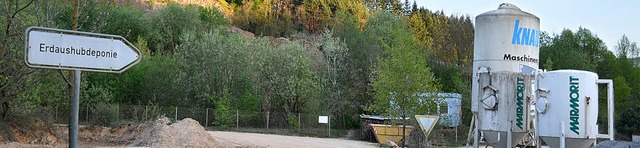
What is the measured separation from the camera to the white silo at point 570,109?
1416cm

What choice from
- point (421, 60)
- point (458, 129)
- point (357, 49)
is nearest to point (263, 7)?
point (357, 49)

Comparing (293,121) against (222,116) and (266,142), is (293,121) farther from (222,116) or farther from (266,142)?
(266,142)

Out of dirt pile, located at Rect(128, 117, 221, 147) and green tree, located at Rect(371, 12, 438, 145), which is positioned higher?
green tree, located at Rect(371, 12, 438, 145)

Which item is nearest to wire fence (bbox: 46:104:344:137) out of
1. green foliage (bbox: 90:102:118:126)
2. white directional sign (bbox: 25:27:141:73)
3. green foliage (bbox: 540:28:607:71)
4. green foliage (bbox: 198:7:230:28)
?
green foliage (bbox: 90:102:118:126)

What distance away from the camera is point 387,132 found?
3503cm

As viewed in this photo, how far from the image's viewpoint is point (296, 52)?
45.8 meters

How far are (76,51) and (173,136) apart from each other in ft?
58.3

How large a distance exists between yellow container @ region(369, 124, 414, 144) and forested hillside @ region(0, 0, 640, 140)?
1577 mm

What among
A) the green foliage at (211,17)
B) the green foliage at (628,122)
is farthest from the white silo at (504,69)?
the green foliage at (211,17)

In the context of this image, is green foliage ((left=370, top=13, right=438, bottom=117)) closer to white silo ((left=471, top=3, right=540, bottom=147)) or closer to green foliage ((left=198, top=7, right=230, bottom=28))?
white silo ((left=471, top=3, right=540, bottom=147))

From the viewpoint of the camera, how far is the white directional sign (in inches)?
174

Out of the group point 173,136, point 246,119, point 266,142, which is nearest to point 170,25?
point 246,119

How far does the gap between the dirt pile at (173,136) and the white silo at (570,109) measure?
39.4 ft

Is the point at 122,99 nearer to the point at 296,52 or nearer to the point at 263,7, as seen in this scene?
the point at 296,52
